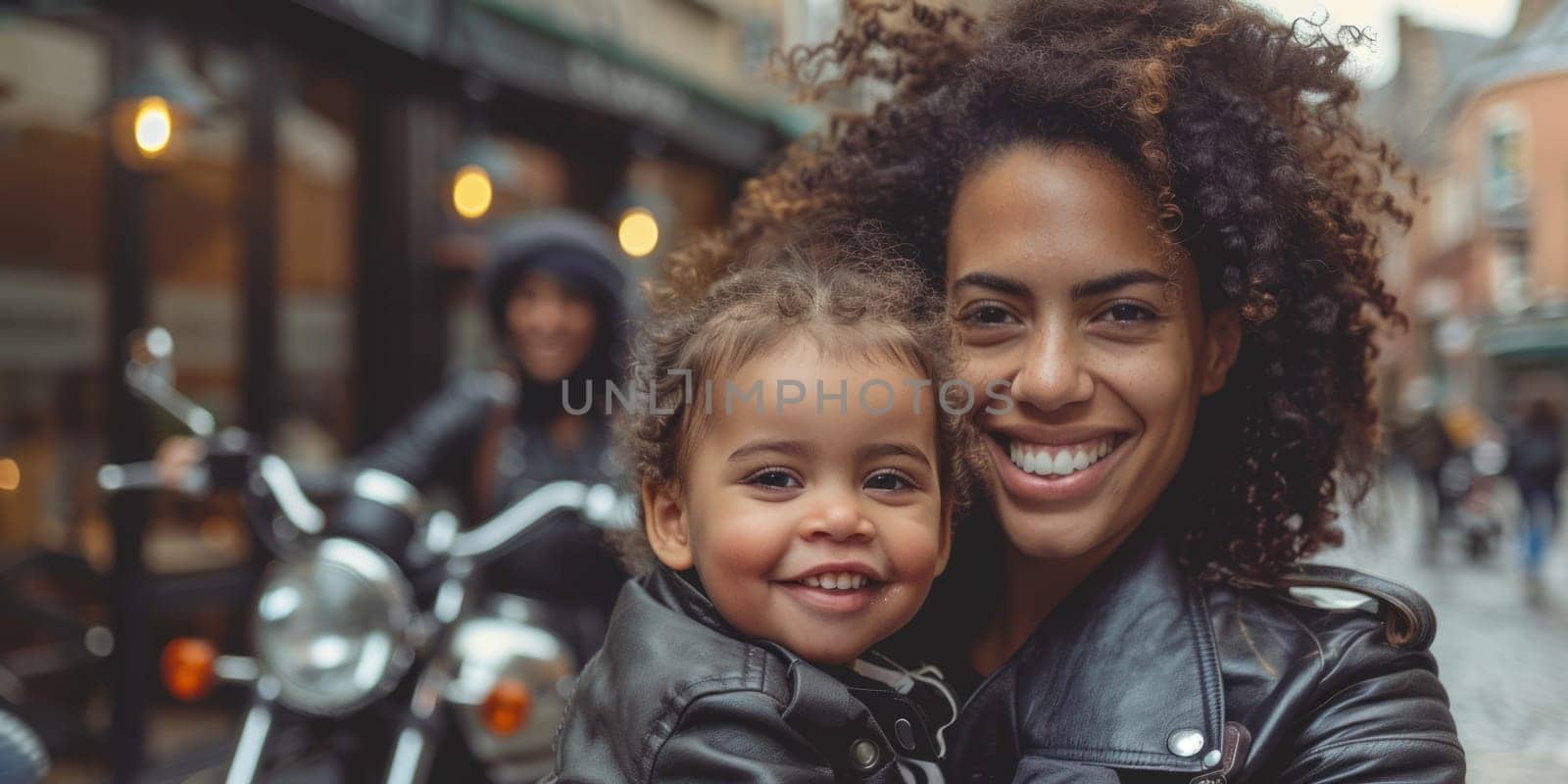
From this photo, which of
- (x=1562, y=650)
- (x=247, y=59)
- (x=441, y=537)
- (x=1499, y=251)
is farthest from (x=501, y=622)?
(x=1499, y=251)

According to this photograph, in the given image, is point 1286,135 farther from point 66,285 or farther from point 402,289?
→ point 402,289

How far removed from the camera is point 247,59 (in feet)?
20.2

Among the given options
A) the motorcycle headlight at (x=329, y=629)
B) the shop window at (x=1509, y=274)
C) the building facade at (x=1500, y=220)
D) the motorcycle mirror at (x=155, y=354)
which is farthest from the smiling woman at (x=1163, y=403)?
the shop window at (x=1509, y=274)

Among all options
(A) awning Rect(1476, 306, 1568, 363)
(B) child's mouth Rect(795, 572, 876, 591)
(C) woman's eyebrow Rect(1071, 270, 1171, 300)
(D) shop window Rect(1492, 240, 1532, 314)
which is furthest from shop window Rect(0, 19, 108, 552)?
(D) shop window Rect(1492, 240, 1532, 314)

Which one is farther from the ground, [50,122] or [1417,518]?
[50,122]

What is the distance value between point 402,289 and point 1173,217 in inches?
247

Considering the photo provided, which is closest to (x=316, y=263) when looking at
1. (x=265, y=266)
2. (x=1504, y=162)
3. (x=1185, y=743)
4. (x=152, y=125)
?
(x=265, y=266)

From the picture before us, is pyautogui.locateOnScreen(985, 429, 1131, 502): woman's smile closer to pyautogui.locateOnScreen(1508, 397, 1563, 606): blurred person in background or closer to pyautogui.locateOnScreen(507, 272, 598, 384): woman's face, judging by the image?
pyautogui.locateOnScreen(507, 272, 598, 384): woman's face

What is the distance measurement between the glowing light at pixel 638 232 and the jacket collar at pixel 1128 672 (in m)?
6.61

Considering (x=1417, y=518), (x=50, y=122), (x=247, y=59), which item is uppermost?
(x=247, y=59)

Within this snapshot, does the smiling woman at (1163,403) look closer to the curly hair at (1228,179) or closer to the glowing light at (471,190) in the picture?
the curly hair at (1228,179)

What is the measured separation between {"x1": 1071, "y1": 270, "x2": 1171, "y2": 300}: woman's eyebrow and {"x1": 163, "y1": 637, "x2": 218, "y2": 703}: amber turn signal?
2029 millimetres

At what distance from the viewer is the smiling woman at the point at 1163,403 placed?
4.96 ft

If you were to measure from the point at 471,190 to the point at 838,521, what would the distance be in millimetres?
5705
